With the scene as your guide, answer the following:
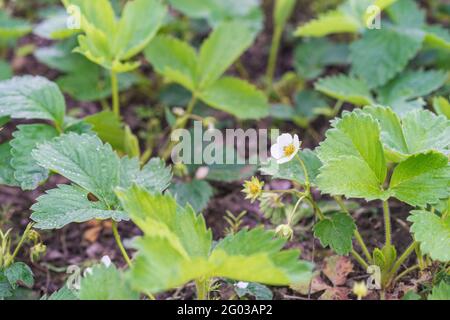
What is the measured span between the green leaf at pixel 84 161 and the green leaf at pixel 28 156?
71mm

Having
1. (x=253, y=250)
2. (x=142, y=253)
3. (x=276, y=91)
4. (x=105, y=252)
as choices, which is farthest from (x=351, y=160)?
(x=276, y=91)

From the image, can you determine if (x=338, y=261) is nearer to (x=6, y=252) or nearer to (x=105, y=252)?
(x=105, y=252)

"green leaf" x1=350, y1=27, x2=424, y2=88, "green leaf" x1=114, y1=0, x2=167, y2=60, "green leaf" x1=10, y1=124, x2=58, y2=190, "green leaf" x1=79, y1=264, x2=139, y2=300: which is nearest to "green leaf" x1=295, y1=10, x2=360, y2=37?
"green leaf" x1=350, y1=27, x2=424, y2=88

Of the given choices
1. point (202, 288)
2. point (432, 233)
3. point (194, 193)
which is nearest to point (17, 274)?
point (202, 288)

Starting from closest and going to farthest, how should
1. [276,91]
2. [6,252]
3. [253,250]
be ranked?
[253,250] < [6,252] < [276,91]

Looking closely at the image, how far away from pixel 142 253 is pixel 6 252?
0.63 metres

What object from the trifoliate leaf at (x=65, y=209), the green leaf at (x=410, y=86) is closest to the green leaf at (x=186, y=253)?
the trifoliate leaf at (x=65, y=209)

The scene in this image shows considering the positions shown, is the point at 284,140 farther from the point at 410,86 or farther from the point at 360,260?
the point at 410,86

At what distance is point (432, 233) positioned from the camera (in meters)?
1.55

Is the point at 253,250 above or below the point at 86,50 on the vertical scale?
below

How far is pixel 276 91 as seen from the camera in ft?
8.95

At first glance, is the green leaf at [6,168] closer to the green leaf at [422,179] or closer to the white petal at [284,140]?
the white petal at [284,140]
